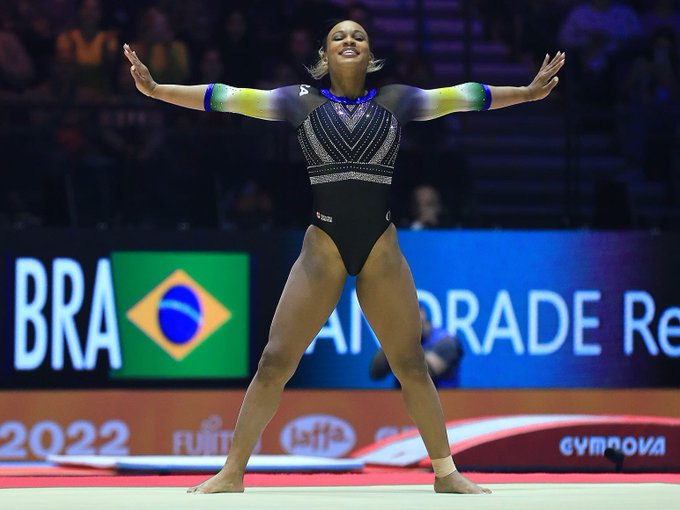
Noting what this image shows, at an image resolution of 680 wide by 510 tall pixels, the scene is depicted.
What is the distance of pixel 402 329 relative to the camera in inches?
200

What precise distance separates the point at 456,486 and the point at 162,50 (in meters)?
6.51

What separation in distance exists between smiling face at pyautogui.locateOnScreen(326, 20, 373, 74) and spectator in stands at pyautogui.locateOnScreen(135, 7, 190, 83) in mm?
5731

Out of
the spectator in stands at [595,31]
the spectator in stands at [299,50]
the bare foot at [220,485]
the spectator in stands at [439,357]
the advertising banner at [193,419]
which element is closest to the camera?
the bare foot at [220,485]

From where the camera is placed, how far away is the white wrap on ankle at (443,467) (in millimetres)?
5117

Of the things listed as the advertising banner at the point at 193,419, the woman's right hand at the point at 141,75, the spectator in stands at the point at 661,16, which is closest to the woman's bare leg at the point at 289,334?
the woman's right hand at the point at 141,75

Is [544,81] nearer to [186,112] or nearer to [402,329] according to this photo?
[402,329]

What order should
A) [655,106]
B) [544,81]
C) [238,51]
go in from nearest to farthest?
[544,81] → [238,51] → [655,106]

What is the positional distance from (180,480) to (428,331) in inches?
160

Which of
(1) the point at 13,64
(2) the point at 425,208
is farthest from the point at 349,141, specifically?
(1) the point at 13,64

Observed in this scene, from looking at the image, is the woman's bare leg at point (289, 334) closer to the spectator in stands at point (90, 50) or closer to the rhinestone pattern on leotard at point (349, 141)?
the rhinestone pattern on leotard at point (349, 141)

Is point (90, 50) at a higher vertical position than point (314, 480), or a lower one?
higher

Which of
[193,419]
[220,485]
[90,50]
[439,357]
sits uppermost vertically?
[90,50]

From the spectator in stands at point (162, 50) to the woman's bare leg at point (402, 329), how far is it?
5.98 metres

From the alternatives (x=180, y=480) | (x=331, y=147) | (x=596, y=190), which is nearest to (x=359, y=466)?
(x=180, y=480)
